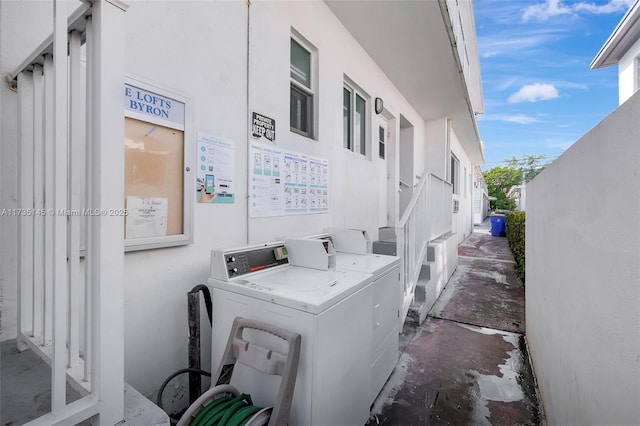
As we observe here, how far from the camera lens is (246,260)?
5.72ft

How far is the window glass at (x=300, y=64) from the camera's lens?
9.06ft

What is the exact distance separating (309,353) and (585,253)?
126 centimetres

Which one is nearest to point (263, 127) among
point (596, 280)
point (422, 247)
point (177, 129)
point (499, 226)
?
point (177, 129)

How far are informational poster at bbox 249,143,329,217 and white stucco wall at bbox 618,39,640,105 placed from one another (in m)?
6.16

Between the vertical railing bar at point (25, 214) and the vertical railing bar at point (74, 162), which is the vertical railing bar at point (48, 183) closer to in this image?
the vertical railing bar at point (74, 162)

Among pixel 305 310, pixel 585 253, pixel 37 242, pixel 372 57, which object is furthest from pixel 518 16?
pixel 37 242

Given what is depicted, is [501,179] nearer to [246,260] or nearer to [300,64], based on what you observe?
[300,64]

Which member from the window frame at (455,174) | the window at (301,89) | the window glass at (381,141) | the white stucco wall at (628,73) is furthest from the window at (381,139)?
the window frame at (455,174)

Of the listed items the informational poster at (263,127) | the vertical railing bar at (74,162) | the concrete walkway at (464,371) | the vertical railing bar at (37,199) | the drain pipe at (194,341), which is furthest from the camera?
the informational poster at (263,127)

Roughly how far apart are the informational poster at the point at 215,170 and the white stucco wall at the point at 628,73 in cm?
708

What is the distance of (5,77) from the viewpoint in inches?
43.9

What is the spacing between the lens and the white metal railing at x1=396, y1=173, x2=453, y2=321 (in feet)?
10.1

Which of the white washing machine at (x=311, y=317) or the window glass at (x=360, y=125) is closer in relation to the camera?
the white washing machine at (x=311, y=317)

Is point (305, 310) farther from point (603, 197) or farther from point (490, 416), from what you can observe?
point (490, 416)
